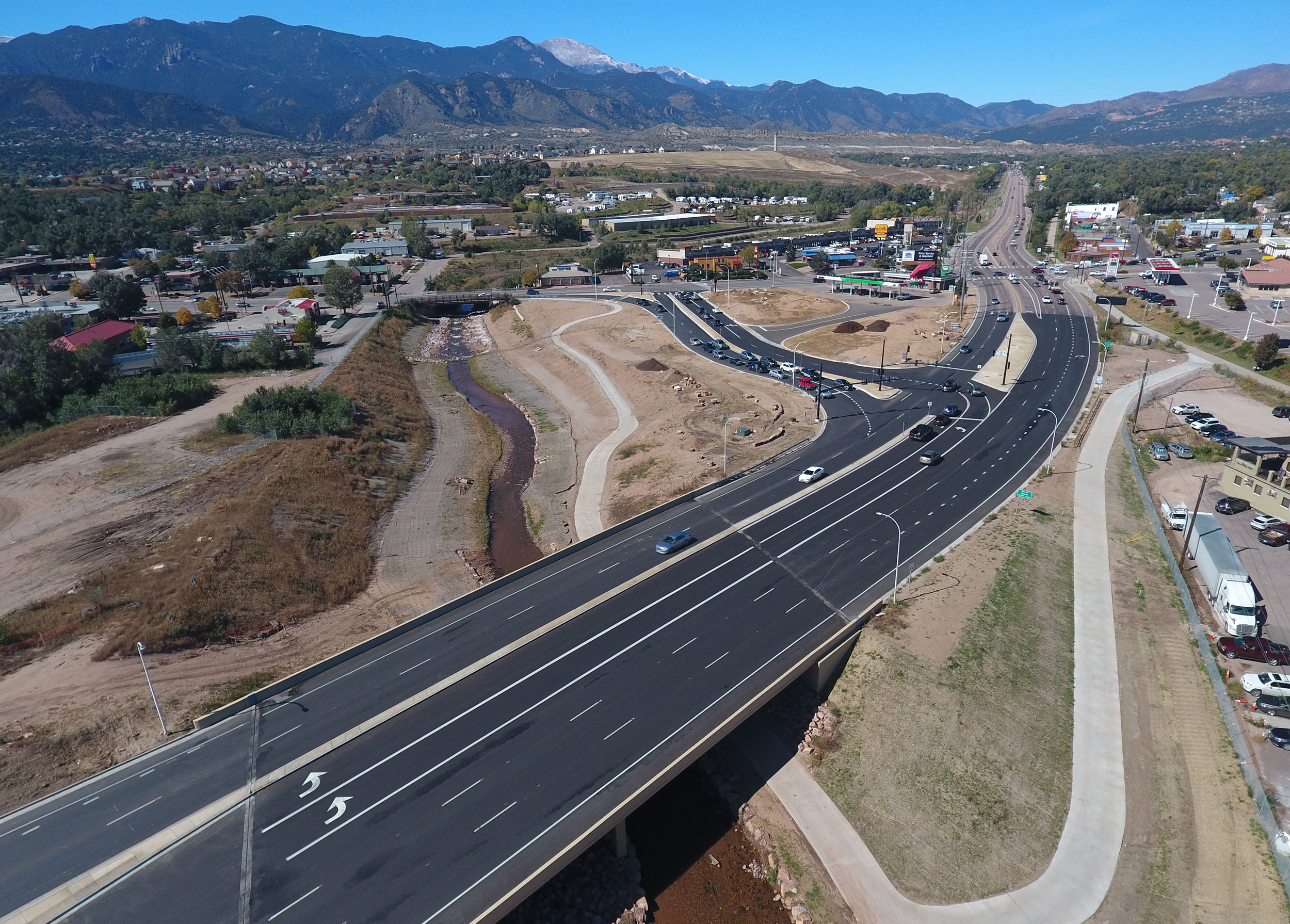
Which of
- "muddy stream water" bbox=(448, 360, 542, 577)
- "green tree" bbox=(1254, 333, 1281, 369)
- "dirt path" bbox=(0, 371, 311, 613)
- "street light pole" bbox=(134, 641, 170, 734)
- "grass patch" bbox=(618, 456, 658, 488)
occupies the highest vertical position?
"green tree" bbox=(1254, 333, 1281, 369)

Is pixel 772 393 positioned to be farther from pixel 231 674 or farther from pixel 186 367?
pixel 186 367

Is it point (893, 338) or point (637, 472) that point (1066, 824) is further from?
point (893, 338)

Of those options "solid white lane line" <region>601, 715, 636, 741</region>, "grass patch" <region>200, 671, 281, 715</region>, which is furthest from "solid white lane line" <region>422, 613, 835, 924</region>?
"grass patch" <region>200, 671, 281, 715</region>

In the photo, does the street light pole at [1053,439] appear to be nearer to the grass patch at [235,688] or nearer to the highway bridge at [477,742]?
the highway bridge at [477,742]

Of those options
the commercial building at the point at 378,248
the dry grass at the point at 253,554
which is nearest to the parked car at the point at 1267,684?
the dry grass at the point at 253,554

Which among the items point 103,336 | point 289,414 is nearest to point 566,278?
point 103,336

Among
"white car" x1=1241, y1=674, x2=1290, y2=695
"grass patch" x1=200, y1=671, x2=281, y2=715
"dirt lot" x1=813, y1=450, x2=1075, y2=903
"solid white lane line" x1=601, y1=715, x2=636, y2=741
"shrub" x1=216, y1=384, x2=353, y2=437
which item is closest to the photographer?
"dirt lot" x1=813, y1=450, x2=1075, y2=903

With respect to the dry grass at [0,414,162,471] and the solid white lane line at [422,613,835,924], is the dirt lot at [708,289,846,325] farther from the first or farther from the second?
the dry grass at [0,414,162,471]

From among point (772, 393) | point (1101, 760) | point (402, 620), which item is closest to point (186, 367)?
point (402, 620)
